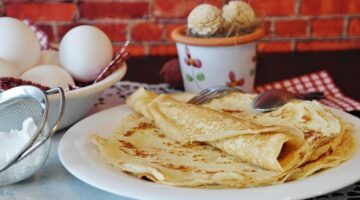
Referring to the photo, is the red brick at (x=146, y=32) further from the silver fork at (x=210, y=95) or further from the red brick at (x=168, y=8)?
the silver fork at (x=210, y=95)

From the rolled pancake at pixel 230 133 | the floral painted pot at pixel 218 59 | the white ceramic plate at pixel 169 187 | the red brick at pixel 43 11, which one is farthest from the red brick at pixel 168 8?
the white ceramic plate at pixel 169 187

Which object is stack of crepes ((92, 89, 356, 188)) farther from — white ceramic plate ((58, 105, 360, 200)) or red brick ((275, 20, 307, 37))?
red brick ((275, 20, 307, 37))

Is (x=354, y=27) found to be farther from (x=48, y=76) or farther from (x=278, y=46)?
(x=48, y=76)

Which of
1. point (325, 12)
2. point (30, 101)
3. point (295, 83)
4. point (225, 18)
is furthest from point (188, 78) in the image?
point (325, 12)

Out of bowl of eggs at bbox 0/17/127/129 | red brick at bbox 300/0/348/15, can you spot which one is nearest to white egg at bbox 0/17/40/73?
bowl of eggs at bbox 0/17/127/129

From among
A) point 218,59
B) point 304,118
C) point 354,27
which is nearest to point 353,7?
point 354,27

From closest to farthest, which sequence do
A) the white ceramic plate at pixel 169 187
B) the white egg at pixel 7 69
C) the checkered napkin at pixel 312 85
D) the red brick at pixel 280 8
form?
the white ceramic plate at pixel 169 187
the white egg at pixel 7 69
the checkered napkin at pixel 312 85
the red brick at pixel 280 8
